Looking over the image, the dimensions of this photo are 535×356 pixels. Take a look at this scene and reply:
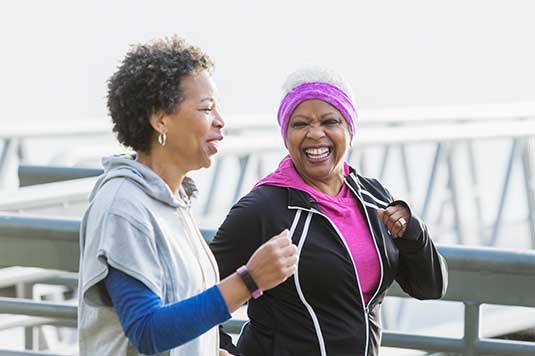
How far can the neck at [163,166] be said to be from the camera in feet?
9.52

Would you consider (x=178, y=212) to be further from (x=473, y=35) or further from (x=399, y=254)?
(x=473, y=35)

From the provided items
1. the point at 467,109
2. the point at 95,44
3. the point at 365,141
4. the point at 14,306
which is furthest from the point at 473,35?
the point at 14,306

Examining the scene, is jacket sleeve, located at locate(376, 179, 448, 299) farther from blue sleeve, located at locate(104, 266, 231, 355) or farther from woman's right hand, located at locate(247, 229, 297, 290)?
blue sleeve, located at locate(104, 266, 231, 355)

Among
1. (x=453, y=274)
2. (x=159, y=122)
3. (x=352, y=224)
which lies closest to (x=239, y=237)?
(x=352, y=224)

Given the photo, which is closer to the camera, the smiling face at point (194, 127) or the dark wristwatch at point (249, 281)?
the dark wristwatch at point (249, 281)

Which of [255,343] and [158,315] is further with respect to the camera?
[255,343]

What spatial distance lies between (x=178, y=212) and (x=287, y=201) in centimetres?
44

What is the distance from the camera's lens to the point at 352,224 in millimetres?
→ 3262

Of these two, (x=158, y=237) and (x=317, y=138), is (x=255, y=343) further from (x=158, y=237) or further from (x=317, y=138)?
(x=158, y=237)

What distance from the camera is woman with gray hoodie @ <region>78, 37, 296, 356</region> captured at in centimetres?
266

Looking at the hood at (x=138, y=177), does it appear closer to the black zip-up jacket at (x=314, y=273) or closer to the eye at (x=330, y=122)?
the black zip-up jacket at (x=314, y=273)

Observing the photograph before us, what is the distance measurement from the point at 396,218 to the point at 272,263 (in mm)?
602

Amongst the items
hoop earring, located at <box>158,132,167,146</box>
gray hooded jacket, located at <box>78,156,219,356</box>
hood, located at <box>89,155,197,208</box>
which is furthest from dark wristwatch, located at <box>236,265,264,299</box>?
hoop earring, located at <box>158,132,167,146</box>

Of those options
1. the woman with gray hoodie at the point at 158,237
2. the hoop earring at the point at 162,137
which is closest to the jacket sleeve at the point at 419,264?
the woman with gray hoodie at the point at 158,237
